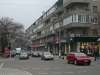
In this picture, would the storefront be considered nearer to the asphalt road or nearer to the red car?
the red car

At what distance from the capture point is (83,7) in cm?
7569

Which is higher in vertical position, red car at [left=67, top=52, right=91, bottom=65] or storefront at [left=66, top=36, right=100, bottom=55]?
storefront at [left=66, top=36, right=100, bottom=55]

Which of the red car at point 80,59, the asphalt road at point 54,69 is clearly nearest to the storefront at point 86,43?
the red car at point 80,59

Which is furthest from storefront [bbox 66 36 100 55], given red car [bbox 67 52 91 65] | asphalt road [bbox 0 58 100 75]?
asphalt road [bbox 0 58 100 75]

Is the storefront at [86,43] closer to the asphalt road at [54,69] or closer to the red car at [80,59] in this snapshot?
the red car at [80,59]

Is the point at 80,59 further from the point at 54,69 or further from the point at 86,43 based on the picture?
the point at 86,43

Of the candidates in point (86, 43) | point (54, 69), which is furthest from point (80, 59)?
point (86, 43)

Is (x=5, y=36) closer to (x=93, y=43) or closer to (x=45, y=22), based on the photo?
(x=45, y=22)

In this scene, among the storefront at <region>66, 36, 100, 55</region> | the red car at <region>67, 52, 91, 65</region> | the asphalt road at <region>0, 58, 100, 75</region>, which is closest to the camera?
the asphalt road at <region>0, 58, 100, 75</region>

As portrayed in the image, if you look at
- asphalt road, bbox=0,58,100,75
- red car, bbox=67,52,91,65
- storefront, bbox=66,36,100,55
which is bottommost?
asphalt road, bbox=0,58,100,75

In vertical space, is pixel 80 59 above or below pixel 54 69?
above

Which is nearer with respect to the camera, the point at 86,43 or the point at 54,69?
the point at 54,69

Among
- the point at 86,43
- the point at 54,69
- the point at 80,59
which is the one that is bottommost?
the point at 54,69

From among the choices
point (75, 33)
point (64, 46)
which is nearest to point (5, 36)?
point (64, 46)
